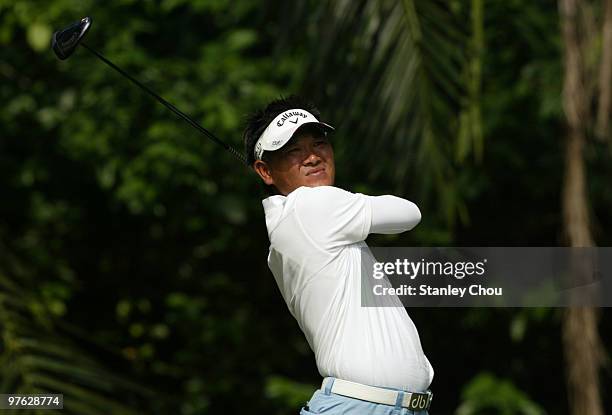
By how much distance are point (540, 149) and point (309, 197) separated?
5.72 m

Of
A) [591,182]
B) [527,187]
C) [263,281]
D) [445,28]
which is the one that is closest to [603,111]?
[445,28]

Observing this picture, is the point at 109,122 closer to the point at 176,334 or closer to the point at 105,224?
the point at 105,224

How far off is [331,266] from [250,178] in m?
A: 4.97

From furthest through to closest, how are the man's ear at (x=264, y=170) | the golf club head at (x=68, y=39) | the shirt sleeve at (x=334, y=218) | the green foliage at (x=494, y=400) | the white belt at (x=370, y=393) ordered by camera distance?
the green foliage at (x=494, y=400) < the golf club head at (x=68, y=39) < the man's ear at (x=264, y=170) < the shirt sleeve at (x=334, y=218) < the white belt at (x=370, y=393)

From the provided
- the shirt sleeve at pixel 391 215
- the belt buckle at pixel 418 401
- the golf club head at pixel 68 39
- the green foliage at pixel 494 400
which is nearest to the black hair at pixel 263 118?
the shirt sleeve at pixel 391 215

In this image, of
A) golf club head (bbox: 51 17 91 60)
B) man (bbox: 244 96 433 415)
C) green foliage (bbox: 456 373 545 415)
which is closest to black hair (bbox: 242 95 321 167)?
man (bbox: 244 96 433 415)

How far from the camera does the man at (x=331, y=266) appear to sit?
3.43 meters

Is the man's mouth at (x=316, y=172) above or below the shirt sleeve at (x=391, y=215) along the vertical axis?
above

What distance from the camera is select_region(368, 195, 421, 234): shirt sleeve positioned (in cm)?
363

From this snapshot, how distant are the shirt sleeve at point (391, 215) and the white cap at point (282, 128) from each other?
11.5 inches

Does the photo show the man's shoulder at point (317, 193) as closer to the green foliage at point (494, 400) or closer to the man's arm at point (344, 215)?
the man's arm at point (344, 215)

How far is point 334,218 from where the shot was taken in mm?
3592

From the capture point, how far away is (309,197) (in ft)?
11.9

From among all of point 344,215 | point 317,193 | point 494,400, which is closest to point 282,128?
point 317,193
